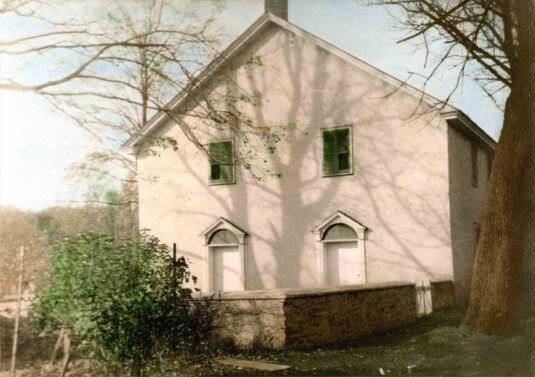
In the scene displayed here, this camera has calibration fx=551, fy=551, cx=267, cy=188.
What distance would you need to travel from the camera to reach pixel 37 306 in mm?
6570

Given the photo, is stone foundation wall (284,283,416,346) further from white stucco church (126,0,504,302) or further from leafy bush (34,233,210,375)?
leafy bush (34,233,210,375)

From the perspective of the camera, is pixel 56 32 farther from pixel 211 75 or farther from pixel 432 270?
pixel 432 270

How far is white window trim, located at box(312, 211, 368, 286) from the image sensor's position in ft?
48.0

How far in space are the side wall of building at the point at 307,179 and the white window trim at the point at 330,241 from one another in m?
0.09

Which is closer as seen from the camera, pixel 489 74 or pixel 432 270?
pixel 489 74

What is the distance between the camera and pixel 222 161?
16172 mm

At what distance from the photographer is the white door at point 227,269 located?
16.1m

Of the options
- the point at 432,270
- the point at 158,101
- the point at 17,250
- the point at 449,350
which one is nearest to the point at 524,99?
the point at 449,350

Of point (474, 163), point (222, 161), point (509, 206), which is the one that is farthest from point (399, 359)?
point (474, 163)

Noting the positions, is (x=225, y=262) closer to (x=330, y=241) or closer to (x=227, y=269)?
(x=227, y=269)

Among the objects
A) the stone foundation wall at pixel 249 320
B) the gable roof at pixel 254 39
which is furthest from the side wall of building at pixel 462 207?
the stone foundation wall at pixel 249 320

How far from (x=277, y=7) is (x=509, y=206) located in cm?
945

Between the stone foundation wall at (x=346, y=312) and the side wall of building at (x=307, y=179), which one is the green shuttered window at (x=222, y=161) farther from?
the stone foundation wall at (x=346, y=312)

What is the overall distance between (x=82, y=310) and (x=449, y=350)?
20.4 feet
